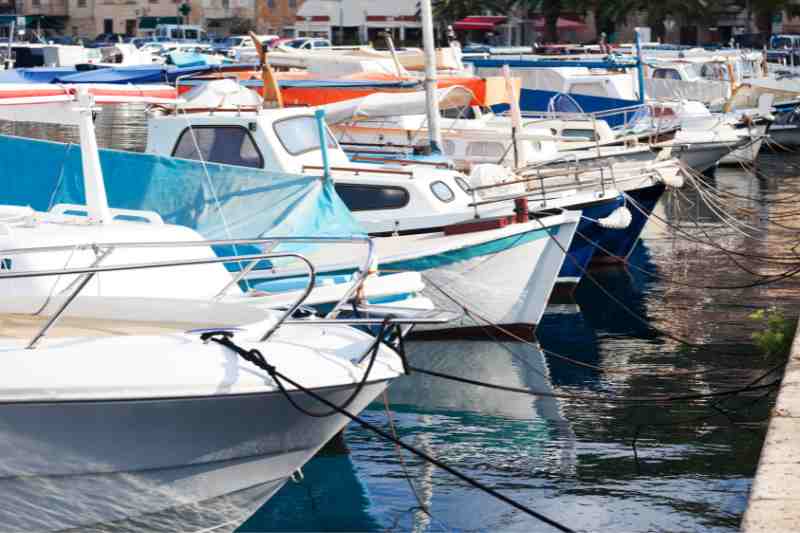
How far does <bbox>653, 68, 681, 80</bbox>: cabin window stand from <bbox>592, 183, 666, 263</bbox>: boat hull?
59.9 feet

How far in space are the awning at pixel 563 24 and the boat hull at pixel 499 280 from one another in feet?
189

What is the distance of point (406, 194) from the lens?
50.8 feet

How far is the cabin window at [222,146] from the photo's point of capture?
15305 mm

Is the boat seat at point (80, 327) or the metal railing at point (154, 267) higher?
the metal railing at point (154, 267)

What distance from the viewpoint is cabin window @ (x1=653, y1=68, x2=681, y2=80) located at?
37938 millimetres

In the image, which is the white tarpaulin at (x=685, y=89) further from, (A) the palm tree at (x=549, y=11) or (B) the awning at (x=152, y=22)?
(B) the awning at (x=152, y=22)

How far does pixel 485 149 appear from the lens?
2139 cm

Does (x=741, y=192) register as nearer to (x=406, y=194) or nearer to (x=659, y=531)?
(x=406, y=194)

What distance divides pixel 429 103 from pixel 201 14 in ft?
275

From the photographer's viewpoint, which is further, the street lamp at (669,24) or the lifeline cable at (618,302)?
the street lamp at (669,24)

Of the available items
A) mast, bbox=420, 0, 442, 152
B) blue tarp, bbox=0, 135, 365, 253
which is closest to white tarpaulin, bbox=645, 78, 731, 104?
mast, bbox=420, 0, 442, 152

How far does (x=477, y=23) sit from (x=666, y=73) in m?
27.3

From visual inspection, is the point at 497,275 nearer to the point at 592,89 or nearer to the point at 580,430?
the point at 580,430

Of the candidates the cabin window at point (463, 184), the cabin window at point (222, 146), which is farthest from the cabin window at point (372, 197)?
the cabin window at point (222, 146)
